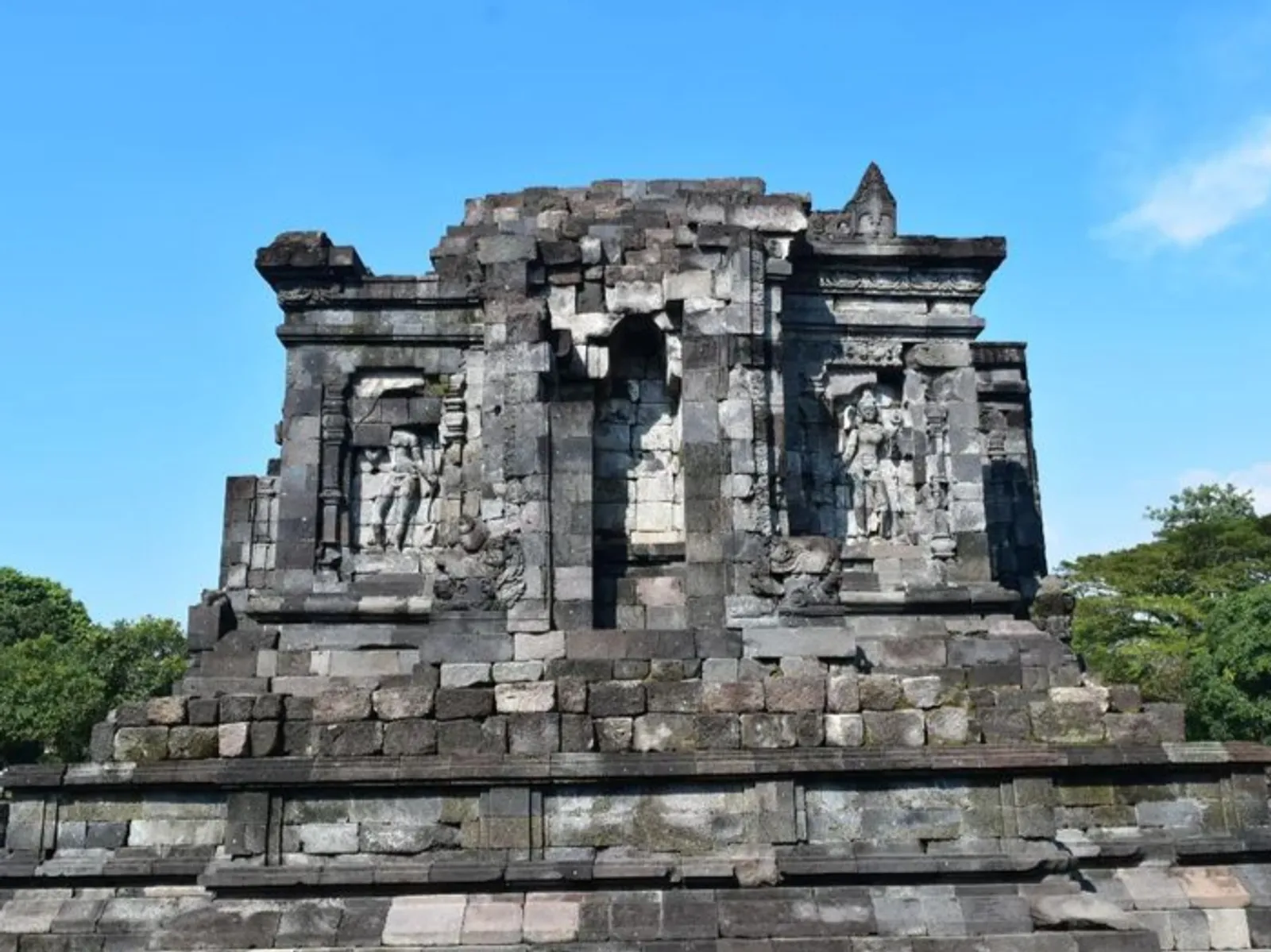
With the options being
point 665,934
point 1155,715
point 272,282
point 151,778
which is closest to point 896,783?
point 665,934

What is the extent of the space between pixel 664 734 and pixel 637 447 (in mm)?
6255

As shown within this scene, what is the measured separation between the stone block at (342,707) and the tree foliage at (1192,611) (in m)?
21.2

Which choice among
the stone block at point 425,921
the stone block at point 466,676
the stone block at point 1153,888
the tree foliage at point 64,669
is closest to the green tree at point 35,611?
the tree foliage at point 64,669

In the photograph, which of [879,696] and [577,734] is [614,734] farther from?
[879,696]

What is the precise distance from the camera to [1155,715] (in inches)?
520

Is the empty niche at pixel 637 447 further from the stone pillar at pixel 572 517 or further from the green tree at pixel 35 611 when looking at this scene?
the green tree at pixel 35 611

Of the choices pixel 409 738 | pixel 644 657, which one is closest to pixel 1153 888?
pixel 644 657

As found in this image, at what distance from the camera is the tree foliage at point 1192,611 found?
2883cm

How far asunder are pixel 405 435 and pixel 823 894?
9042 millimetres

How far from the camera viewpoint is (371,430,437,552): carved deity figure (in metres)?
17.0

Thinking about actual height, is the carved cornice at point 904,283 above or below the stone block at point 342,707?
above

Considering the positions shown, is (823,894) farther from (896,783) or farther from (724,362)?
(724,362)

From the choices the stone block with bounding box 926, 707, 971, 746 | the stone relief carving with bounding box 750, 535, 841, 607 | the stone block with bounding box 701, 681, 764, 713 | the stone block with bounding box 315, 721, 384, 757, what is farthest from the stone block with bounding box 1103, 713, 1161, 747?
the stone block with bounding box 315, 721, 384, 757

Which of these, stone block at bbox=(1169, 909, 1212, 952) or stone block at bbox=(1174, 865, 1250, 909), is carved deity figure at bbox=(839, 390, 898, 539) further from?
stone block at bbox=(1169, 909, 1212, 952)
